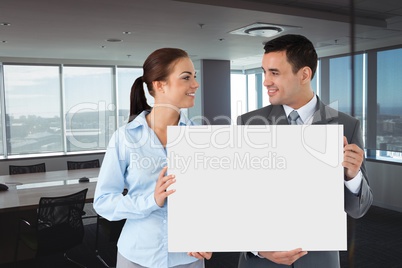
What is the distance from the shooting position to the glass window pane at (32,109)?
7.02 m

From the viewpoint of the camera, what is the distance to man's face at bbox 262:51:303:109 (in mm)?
1231

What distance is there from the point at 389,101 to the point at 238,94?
4.03 metres

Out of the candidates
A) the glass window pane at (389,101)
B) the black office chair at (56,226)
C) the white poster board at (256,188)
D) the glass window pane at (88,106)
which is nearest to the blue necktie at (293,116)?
the white poster board at (256,188)

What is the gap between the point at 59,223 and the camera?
281 centimetres

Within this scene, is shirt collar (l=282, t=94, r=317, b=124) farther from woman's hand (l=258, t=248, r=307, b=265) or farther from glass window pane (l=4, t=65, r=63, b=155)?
glass window pane (l=4, t=65, r=63, b=155)

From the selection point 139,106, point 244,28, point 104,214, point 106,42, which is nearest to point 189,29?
point 244,28

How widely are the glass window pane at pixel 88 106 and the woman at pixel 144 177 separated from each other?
21.9ft

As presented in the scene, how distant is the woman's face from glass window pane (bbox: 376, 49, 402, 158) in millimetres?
4820

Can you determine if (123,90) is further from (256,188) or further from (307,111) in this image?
(256,188)

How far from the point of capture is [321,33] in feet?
16.0

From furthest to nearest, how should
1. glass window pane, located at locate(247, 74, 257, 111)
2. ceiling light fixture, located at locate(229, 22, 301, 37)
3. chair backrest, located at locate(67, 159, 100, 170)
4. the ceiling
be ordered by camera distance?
glass window pane, located at locate(247, 74, 257, 111) → chair backrest, located at locate(67, 159, 100, 170) → ceiling light fixture, located at locate(229, 22, 301, 37) → the ceiling

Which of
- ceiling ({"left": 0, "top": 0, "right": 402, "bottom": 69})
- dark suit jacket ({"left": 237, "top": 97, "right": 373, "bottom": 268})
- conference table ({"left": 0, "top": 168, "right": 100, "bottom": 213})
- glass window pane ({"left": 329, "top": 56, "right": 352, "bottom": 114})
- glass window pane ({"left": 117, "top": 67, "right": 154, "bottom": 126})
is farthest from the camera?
glass window pane ({"left": 117, "top": 67, "right": 154, "bottom": 126})

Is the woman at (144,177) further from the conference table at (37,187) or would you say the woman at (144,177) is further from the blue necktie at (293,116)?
the conference table at (37,187)

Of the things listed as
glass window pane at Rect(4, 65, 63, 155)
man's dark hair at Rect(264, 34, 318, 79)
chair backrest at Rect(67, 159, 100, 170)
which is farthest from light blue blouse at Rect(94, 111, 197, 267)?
glass window pane at Rect(4, 65, 63, 155)
